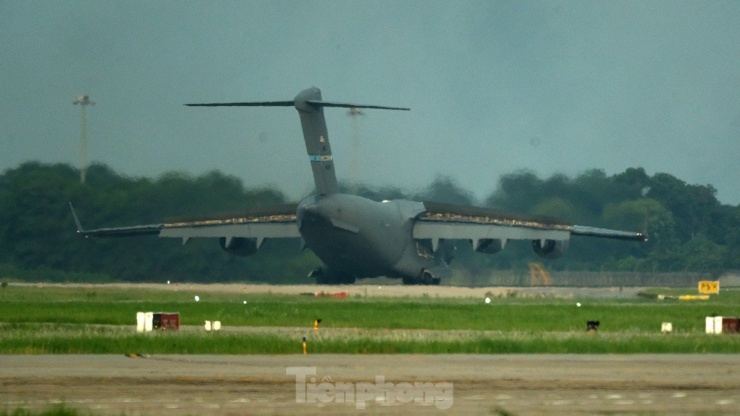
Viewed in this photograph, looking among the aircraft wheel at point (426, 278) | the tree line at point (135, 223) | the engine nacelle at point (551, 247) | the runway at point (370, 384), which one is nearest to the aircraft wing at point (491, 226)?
the engine nacelle at point (551, 247)

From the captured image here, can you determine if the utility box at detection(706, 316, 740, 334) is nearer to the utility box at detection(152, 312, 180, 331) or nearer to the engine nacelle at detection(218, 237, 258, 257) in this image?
the utility box at detection(152, 312, 180, 331)

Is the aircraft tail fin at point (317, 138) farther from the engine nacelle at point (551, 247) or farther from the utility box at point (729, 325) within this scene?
the utility box at point (729, 325)

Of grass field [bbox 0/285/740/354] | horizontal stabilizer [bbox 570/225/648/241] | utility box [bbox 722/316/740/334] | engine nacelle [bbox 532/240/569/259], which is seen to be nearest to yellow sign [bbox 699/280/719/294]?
grass field [bbox 0/285/740/354]

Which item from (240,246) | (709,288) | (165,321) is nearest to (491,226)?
(709,288)

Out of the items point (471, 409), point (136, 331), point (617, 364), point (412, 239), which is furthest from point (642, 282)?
point (471, 409)

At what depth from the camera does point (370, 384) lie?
20359 millimetres

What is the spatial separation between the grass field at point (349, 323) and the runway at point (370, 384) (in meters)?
1.92

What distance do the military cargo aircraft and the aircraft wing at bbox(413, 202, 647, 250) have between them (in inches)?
1.9

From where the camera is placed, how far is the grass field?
28.3 m

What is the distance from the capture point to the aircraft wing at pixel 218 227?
63938mm

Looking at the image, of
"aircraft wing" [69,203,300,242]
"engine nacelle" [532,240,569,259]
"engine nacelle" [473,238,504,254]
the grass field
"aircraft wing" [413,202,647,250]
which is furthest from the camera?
"engine nacelle" [473,238,504,254]

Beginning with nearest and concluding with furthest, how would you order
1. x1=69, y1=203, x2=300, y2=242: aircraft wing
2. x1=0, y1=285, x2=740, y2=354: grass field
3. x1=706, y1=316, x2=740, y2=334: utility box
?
x1=0, y1=285, x2=740, y2=354: grass field < x1=706, y1=316, x2=740, y2=334: utility box < x1=69, y1=203, x2=300, y2=242: aircraft wing

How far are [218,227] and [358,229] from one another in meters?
6.48

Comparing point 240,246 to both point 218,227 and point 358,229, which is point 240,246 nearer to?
point 218,227
